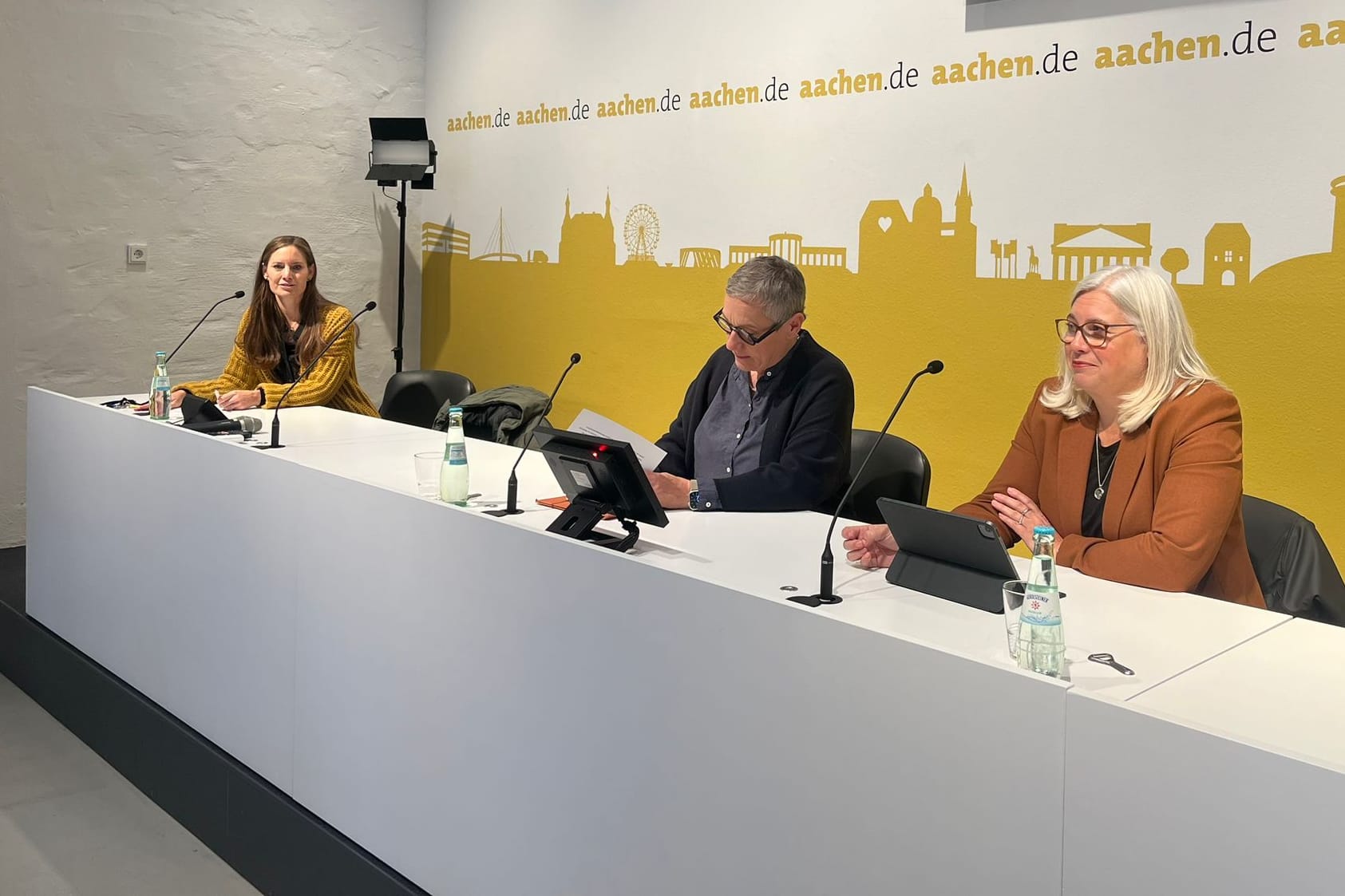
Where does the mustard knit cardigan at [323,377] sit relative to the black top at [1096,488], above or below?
above

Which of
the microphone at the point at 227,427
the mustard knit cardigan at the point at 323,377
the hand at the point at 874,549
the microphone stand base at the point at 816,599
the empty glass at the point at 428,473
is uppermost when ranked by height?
the mustard knit cardigan at the point at 323,377

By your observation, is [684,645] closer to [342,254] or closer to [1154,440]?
[1154,440]

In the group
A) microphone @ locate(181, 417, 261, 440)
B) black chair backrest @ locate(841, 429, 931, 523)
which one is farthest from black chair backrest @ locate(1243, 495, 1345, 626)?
microphone @ locate(181, 417, 261, 440)

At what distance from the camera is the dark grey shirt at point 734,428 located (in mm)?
2916

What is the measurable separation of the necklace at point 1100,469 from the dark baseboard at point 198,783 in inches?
59.6

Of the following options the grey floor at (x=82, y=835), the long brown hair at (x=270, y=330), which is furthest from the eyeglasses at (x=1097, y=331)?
the long brown hair at (x=270, y=330)

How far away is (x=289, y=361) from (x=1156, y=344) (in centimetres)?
291

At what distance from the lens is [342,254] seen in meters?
5.91

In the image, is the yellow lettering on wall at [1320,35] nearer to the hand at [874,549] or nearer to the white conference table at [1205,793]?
the hand at [874,549]

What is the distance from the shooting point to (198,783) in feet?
9.41

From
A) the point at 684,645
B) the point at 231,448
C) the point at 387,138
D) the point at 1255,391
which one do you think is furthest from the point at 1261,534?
the point at 387,138

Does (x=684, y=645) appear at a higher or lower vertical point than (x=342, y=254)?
lower

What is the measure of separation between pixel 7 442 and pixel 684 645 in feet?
14.0

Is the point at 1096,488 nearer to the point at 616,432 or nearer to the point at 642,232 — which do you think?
the point at 616,432
